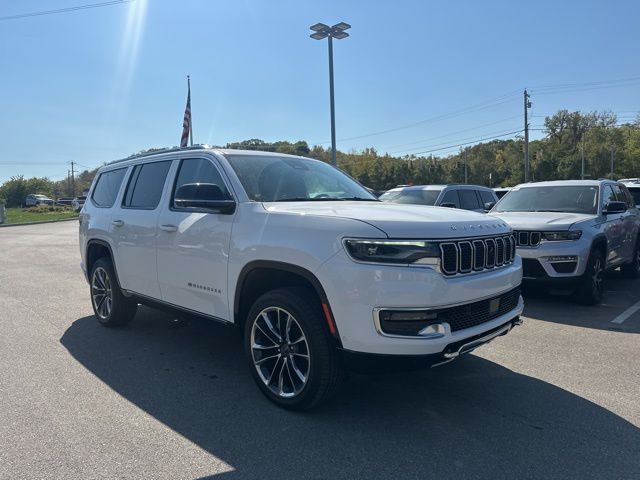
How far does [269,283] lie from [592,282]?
16.6ft

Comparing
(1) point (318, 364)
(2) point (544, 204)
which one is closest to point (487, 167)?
(2) point (544, 204)

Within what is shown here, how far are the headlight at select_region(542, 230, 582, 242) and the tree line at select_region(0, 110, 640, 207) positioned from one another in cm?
5564

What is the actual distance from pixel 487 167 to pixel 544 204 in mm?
87153

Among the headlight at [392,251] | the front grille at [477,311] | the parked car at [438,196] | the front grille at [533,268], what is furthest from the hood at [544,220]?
the headlight at [392,251]

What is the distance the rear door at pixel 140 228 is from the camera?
4980 millimetres

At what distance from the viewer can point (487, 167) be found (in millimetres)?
90312

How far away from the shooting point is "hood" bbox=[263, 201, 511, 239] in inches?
127

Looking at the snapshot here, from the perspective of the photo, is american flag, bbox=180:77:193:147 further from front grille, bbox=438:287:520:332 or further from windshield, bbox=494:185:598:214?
front grille, bbox=438:287:520:332

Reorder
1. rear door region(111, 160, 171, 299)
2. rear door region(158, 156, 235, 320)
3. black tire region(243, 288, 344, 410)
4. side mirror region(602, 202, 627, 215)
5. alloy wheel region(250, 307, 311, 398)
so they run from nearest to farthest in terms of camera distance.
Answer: black tire region(243, 288, 344, 410), alloy wheel region(250, 307, 311, 398), rear door region(158, 156, 235, 320), rear door region(111, 160, 171, 299), side mirror region(602, 202, 627, 215)

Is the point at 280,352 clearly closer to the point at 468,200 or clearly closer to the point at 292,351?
the point at 292,351

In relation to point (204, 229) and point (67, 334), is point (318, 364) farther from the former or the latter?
point (67, 334)

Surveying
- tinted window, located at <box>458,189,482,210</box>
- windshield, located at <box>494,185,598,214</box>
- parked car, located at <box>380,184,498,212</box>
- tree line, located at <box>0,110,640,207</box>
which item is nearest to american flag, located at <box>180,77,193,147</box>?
parked car, located at <box>380,184,498,212</box>

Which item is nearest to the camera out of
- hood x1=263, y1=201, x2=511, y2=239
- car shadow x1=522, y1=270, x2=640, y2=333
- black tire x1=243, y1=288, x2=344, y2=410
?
hood x1=263, y1=201, x2=511, y2=239

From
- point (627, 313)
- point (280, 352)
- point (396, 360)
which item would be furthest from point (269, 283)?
point (627, 313)
